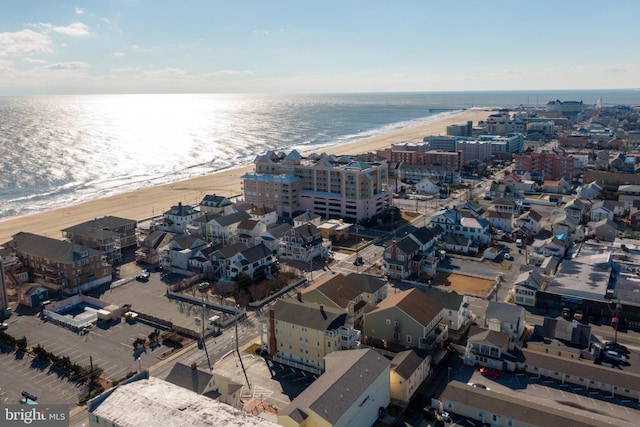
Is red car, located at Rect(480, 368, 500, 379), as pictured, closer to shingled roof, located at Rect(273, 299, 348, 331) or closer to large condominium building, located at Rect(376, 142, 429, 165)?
shingled roof, located at Rect(273, 299, 348, 331)

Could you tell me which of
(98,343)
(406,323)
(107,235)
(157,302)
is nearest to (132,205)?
(107,235)

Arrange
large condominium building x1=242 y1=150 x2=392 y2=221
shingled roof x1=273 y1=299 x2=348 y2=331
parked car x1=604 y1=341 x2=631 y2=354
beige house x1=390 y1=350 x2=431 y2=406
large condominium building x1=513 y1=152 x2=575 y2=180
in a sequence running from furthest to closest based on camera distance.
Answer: large condominium building x1=513 y1=152 x2=575 y2=180
large condominium building x1=242 y1=150 x2=392 y2=221
parked car x1=604 y1=341 x2=631 y2=354
shingled roof x1=273 y1=299 x2=348 y2=331
beige house x1=390 y1=350 x2=431 y2=406

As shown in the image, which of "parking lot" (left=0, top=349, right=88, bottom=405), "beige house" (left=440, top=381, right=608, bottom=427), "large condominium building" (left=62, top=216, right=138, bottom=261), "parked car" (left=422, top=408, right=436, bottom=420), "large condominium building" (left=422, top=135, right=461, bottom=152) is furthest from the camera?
"large condominium building" (left=422, top=135, right=461, bottom=152)

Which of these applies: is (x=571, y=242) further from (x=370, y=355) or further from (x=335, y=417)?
(x=335, y=417)

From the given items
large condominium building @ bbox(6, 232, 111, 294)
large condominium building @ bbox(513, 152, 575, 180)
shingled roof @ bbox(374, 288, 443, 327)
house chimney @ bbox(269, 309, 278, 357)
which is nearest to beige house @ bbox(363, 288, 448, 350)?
shingled roof @ bbox(374, 288, 443, 327)

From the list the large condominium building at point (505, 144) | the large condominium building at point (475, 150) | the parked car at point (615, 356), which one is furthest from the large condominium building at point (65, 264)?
the large condominium building at point (505, 144)

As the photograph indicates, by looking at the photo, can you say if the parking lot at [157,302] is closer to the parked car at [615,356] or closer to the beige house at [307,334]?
the beige house at [307,334]
